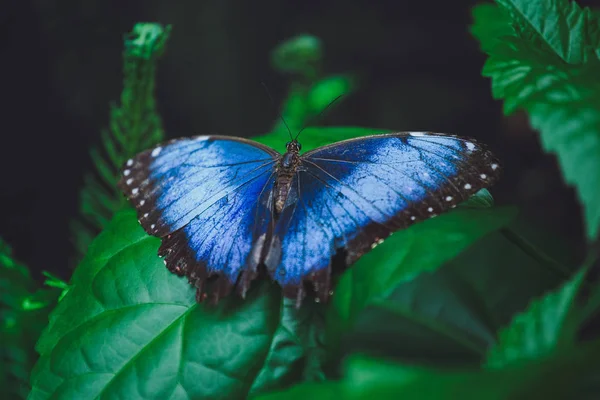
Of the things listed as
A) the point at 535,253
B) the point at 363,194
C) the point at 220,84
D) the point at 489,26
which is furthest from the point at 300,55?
the point at 535,253

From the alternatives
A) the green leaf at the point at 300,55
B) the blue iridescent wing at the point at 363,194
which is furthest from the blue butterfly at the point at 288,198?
the green leaf at the point at 300,55

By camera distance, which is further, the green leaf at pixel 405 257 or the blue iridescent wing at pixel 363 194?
the blue iridescent wing at pixel 363 194

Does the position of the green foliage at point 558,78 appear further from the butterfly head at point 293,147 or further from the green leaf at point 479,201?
the butterfly head at point 293,147

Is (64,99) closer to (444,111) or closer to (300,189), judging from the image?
(300,189)

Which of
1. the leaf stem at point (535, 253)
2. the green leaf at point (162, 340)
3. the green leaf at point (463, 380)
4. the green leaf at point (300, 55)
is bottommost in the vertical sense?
the green leaf at point (463, 380)

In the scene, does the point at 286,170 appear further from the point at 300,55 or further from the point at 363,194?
the point at 300,55

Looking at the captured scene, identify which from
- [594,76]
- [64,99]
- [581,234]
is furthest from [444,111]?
[594,76]

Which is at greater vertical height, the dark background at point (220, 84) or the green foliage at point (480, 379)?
the dark background at point (220, 84)
